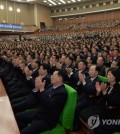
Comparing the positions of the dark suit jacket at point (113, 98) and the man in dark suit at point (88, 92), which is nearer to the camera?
the dark suit jacket at point (113, 98)

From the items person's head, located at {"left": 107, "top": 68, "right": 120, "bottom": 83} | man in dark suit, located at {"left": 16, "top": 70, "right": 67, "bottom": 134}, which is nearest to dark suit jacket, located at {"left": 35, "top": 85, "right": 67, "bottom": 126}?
man in dark suit, located at {"left": 16, "top": 70, "right": 67, "bottom": 134}

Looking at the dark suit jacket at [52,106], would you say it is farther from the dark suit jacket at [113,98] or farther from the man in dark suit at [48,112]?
the dark suit jacket at [113,98]

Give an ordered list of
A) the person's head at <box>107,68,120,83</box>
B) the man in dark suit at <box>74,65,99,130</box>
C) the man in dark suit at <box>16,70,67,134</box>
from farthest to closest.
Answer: the man in dark suit at <box>74,65,99,130</box> < the person's head at <box>107,68,120,83</box> < the man in dark suit at <box>16,70,67,134</box>

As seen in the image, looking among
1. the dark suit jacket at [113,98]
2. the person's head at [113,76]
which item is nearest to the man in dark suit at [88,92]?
the dark suit jacket at [113,98]

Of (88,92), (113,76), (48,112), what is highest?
(113,76)

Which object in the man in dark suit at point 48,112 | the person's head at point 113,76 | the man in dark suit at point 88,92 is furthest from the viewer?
the man in dark suit at point 88,92

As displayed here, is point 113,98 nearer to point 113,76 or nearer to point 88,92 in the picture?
point 113,76

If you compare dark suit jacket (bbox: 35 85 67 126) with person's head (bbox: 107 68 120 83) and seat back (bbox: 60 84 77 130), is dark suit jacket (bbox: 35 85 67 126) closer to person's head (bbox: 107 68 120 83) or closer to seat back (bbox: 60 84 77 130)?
seat back (bbox: 60 84 77 130)

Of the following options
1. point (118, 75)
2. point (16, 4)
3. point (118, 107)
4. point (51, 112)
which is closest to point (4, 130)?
point (51, 112)

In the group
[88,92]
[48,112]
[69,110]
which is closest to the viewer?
[69,110]

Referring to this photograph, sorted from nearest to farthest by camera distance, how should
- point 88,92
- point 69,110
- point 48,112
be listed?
point 69,110 < point 48,112 < point 88,92

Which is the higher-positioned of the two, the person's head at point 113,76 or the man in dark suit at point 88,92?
the person's head at point 113,76

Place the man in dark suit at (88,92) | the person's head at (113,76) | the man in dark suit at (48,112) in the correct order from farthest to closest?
the man in dark suit at (88,92)
the person's head at (113,76)
the man in dark suit at (48,112)

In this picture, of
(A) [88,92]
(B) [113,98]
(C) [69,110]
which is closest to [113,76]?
(B) [113,98]
